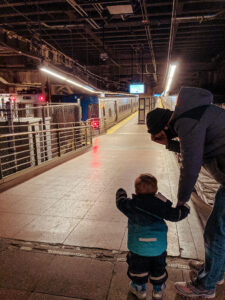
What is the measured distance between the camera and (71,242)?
9.68 ft

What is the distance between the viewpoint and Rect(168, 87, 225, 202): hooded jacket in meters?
1.67

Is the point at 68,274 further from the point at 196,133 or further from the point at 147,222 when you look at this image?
the point at 196,133

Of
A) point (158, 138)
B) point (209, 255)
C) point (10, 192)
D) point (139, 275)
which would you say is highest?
point (158, 138)

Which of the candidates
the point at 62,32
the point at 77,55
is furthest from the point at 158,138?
the point at 77,55

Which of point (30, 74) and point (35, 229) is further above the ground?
point (30, 74)

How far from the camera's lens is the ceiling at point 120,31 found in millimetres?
7334

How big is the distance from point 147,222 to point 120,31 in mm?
9747

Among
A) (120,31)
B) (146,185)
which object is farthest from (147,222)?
(120,31)

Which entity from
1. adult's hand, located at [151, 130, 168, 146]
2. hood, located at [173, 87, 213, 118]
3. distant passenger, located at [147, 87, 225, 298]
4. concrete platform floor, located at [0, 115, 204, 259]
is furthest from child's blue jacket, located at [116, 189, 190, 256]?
concrete platform floor, located at [0, 115, 204, 259]

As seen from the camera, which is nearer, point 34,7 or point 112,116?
point 34,7

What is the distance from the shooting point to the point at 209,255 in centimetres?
196

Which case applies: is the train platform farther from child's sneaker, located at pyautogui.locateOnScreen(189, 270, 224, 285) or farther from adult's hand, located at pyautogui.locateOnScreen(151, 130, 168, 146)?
adult's hand, located at pyautogui.locateOnScreen(151, 130, 168, 146)

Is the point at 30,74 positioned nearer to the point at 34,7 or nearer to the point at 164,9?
the point at 34,7

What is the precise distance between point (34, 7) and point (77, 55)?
7.62 meters
